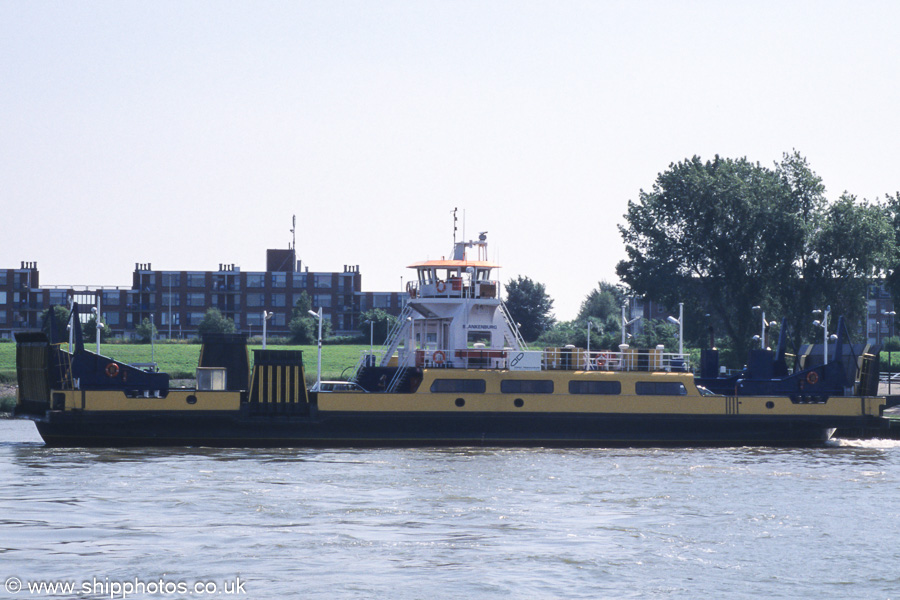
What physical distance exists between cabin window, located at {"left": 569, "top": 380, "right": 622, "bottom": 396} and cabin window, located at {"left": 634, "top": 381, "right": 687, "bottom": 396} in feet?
2.21

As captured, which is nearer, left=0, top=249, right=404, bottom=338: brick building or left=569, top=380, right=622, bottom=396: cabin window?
left=569, top=380, right=622, bottom=396: cabin window

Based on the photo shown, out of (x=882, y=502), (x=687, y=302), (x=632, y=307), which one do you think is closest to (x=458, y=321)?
(x=882, y=502)

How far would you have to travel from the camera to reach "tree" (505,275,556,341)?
102 meters

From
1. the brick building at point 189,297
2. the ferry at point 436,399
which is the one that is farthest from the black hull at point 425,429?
the brick building at point 189,297

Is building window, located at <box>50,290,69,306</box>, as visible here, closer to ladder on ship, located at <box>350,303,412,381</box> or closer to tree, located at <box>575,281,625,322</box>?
tree, located at <box>575,281,625,322</box>

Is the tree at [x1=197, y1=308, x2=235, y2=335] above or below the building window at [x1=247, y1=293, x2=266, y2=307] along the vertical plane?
below

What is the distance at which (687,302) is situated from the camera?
204 ft

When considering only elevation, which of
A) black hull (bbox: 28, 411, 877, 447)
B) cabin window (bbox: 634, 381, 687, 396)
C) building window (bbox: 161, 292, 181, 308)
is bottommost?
black hull (bbox: 28, 411, 877, 447)

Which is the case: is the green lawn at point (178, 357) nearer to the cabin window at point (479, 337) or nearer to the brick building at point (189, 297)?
the brick building at point (189, 297)

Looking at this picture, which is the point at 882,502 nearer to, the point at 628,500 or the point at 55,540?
the point at 628,500

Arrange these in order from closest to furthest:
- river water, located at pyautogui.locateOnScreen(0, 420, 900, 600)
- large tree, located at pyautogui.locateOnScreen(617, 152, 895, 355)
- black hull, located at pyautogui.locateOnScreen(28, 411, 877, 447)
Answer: river water, located at pyautogui.locateOnScreen(0, 420, 900, 600), black hull, located at pyautogui.locateOnScreen(28, 411, 877, 447), large tree, located at pyautogui.locateOnScreen(617, 152, 895, 355)

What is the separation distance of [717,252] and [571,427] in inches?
1227

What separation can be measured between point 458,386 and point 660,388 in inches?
266

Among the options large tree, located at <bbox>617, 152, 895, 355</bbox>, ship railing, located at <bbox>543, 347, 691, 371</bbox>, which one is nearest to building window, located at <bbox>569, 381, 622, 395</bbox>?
ship railing, located at <bbox>543, 347, 691, 371</bbox>
